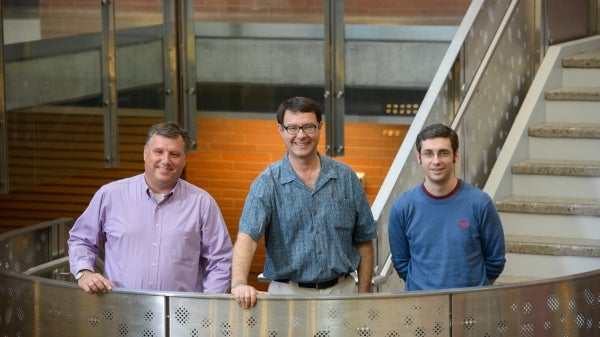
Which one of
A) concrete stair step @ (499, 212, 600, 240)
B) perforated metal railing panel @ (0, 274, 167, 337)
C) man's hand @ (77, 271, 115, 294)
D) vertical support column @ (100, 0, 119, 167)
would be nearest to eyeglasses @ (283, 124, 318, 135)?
perforated metal railing panel @ (0, 274, 167, 337)

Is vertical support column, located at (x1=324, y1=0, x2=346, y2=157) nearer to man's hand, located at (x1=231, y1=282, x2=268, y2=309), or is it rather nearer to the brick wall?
the brick wall

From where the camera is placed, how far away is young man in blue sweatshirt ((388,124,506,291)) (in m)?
5.02

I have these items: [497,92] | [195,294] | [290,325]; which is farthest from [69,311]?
[497,92]

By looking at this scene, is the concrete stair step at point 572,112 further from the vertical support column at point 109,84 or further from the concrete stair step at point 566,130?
the vertical support column at point 109,84

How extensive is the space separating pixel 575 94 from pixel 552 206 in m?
1.12

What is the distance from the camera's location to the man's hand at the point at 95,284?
15.7ft

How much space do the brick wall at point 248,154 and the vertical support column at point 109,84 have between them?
1.60 meters

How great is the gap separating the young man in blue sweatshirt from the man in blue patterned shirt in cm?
25

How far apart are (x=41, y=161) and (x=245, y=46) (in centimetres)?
221

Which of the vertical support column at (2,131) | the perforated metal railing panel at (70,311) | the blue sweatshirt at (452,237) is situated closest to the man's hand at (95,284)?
the perforated metal railing panel at (70,311)

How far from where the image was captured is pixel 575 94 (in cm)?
814

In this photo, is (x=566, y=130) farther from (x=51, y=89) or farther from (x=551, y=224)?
(x=51, y=89)

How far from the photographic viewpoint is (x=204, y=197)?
5.02m

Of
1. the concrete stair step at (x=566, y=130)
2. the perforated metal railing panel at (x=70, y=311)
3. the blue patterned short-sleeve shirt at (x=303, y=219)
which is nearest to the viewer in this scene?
the perforated metal railing panel at (x=70, y=311)
